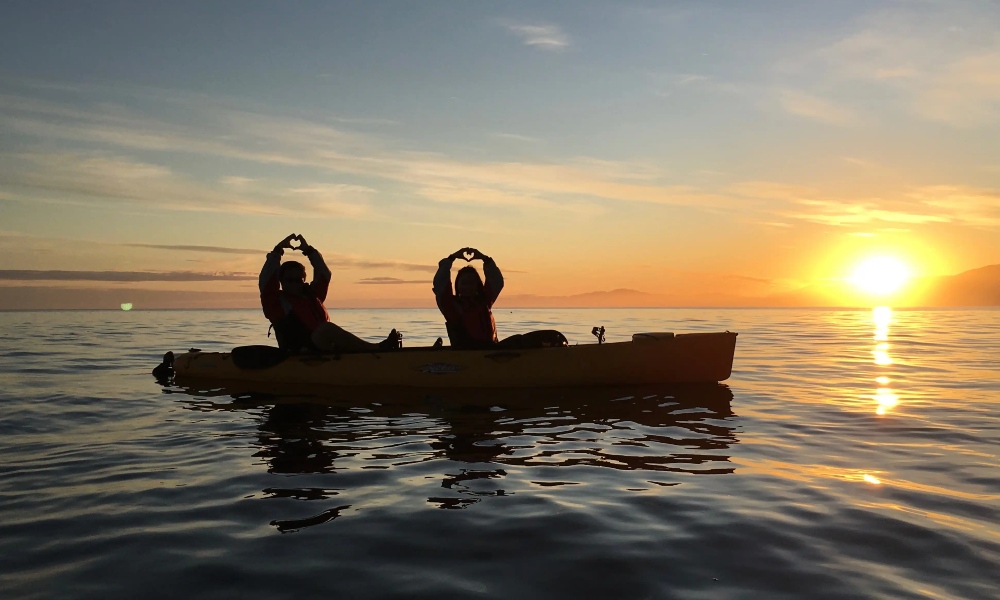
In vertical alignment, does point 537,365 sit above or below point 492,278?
below

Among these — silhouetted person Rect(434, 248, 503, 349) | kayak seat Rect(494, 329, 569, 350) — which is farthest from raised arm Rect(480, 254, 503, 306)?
kayak seat Rect(494, 329, 569, 350)

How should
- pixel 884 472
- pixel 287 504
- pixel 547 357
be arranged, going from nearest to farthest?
pixel 287 504
pixel 884 472
pixel 547 357

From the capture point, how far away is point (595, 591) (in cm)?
349

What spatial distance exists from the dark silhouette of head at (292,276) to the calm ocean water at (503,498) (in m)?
2.45

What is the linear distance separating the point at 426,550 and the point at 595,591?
1.15 meters

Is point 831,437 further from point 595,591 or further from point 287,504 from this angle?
point 287,504

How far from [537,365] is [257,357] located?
5.65 meters

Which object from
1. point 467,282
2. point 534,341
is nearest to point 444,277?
point 467,282

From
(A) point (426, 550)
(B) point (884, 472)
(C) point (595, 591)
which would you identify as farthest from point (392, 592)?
(B) point (884, 472)

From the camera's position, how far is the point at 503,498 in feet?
17.2

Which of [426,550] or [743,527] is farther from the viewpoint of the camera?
[743,527]

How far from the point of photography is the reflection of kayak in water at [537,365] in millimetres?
11461

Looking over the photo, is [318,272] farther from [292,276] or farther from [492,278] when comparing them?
[492,278]

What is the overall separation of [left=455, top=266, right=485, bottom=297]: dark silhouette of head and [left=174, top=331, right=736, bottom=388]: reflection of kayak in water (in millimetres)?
1148
